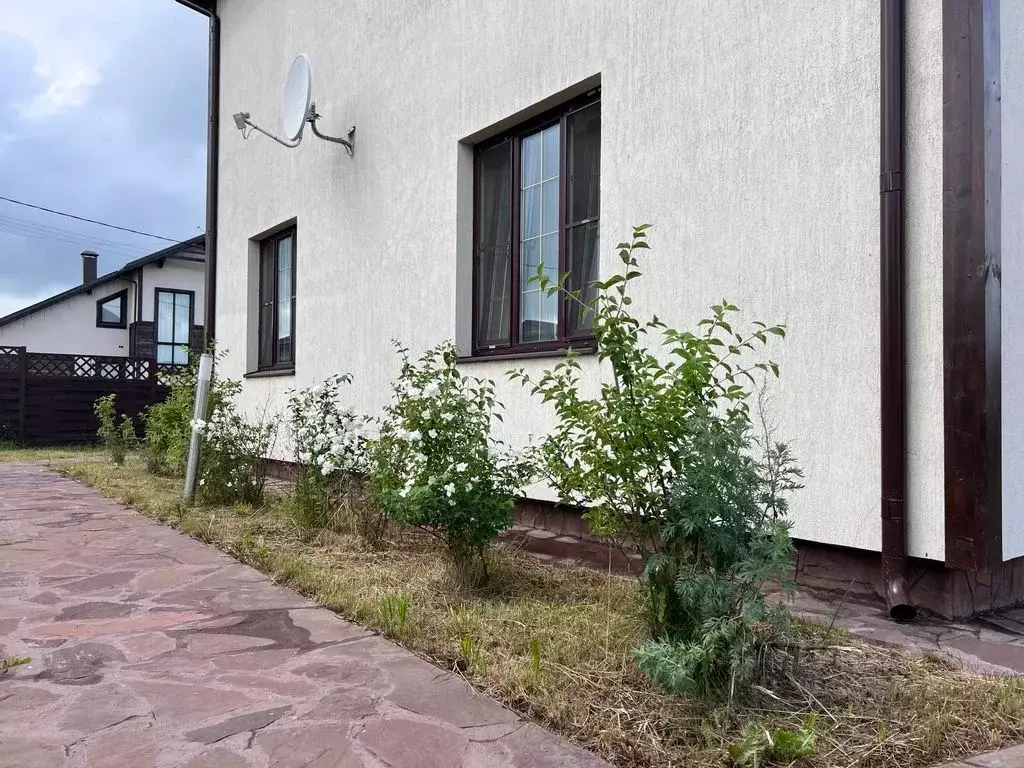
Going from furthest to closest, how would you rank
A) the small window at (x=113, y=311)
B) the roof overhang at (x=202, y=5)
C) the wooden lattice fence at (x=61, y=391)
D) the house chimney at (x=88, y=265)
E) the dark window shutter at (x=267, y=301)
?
the house chimney at (x=88, y=265)
the small window at (x=113, y=311)
the wooden lattice fence at (x=61, y=391)
the roof overhang at (x=202, y=5)
the dark window shutter at (x=267, y=301)

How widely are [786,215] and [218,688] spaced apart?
116 inches

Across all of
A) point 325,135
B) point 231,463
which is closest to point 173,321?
point 325,135

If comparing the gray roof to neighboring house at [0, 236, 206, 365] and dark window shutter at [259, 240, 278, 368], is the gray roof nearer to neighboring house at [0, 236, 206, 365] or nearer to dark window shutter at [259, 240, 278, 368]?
neighboring house at [0, 236, 206, 365]

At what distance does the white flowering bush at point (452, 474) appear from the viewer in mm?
3410

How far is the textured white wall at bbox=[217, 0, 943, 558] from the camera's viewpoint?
3.18m

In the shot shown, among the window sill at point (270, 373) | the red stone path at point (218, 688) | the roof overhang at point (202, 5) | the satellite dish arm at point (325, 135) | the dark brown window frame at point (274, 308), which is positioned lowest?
the red stone path at point (218, 688)

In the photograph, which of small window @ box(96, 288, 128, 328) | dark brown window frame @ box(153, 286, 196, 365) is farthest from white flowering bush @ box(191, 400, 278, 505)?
small window @ box(96, 288, 128, 328)

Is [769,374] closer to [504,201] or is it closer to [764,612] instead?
[764,612]

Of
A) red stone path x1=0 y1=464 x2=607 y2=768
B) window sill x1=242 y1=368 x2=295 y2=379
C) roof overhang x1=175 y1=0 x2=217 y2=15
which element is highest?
roof overhang x1=175 y1=0 x2=217 y2=15

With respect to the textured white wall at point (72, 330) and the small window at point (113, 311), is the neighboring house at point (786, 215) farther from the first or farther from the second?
the textured white wall at point (72, 330)

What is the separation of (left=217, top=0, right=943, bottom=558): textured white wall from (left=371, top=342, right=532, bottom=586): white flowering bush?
1.18 m

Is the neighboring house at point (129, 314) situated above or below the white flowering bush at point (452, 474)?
above

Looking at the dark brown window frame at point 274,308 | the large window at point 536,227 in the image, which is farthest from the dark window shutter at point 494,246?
the dark brown window frame at point 274,308

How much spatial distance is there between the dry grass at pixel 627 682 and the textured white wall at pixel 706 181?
0.84m
